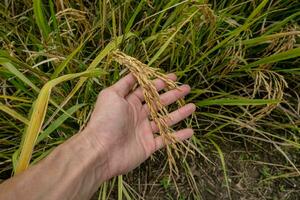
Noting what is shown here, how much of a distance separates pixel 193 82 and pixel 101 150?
561mm

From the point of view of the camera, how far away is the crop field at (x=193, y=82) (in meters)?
1.49

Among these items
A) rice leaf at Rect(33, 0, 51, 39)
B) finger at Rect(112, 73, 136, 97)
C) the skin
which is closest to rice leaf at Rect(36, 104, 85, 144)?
Result: the skin

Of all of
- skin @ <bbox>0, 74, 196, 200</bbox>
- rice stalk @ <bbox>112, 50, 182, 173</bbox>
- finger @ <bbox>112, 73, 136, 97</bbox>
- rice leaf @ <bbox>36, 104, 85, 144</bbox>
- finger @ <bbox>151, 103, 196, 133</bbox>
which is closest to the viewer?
rice stalk @ <bbox>112, 50, 182, 173</bbox>

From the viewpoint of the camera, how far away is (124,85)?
143 cm

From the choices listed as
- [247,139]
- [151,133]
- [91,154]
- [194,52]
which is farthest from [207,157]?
[91,154]

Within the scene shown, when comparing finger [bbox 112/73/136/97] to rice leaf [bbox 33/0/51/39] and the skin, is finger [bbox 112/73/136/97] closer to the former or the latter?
the skin

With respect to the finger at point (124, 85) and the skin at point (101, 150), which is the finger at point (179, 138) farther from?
the finger at point (124, 85)

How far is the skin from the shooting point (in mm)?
1172

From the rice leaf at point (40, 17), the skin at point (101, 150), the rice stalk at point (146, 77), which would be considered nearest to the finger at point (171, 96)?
the skin at point (101, 150)

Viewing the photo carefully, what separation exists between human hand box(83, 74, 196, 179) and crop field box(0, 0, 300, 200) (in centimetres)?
8

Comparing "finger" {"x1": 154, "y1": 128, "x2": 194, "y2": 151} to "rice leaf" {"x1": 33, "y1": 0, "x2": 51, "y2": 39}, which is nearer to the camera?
"rice leaf" {"x1": 33, "y1": 0, "x2": 51, "y2": 39}

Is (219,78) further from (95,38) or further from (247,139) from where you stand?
(95,38)

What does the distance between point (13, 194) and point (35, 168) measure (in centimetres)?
10

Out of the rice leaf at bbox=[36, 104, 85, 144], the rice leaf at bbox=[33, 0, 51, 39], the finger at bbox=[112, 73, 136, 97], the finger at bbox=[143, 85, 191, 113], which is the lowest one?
the finger at bbox=[143, 85, 191, 113]
